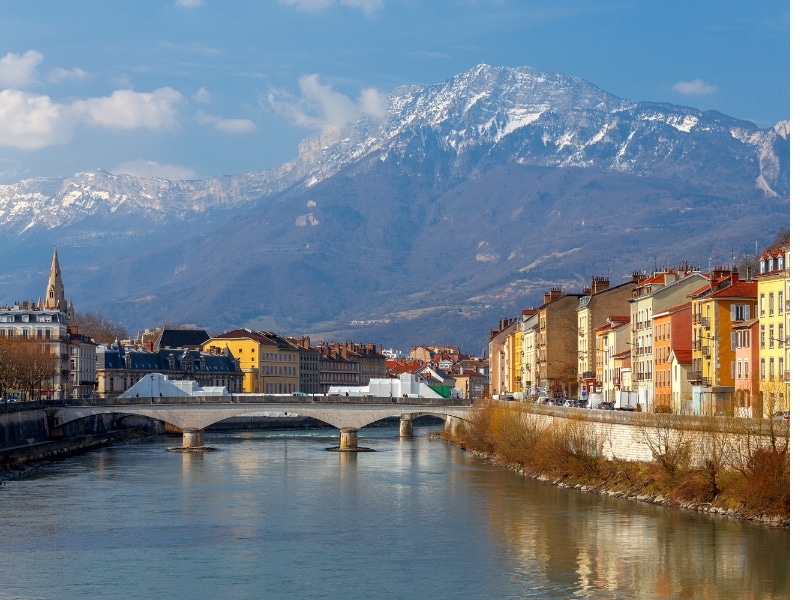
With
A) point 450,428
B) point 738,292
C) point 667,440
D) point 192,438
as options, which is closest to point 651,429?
point 667,440

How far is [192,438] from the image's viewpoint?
113 meters

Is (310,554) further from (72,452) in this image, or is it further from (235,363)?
(235,363)

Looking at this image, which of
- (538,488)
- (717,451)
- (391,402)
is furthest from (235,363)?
(717,451)

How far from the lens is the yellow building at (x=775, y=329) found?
6731 cm

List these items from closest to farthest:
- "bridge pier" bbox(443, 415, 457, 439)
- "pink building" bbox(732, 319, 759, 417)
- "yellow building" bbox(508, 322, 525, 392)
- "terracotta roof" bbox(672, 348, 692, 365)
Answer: "pink building" bbox(732, 319, 759, 417), "terracotta roof" bbox(672, 348, 692, 365), "bridge pier" bbox(443, 415, 457, 439), "yellow building" bbox(508, 322, 525, 392)

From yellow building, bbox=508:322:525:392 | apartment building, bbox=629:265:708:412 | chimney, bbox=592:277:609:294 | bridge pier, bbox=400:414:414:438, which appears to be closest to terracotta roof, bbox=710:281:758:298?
apartment building, bbox=629:265:708:412

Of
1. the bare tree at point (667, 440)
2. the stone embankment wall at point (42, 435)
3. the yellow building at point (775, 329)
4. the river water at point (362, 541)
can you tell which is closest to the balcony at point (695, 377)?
the yellow building at point (775, 329)

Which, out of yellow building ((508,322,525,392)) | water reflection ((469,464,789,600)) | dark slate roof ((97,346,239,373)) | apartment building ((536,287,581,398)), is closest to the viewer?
water reflection ((469,464,789,600))

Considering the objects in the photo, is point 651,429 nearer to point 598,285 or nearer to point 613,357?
point 613,357

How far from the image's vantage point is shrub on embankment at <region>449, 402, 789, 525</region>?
55.8 m

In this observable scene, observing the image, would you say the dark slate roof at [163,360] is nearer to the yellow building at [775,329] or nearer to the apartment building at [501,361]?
the apartment building at [501,361]

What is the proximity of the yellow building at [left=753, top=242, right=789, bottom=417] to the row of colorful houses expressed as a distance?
0.15ft

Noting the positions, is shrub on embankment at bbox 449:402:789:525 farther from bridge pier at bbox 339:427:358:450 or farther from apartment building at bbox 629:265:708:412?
bridge pier at bbox 339:427:358:450

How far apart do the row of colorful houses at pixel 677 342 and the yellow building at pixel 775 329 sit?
47 millimetres
